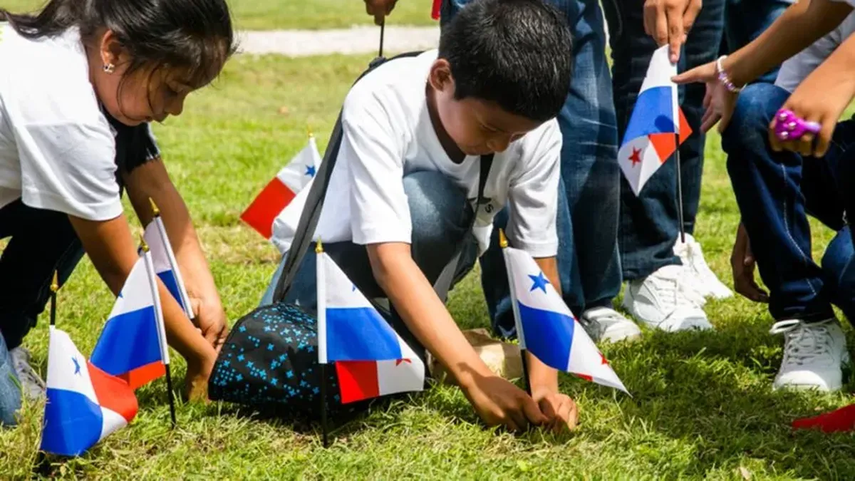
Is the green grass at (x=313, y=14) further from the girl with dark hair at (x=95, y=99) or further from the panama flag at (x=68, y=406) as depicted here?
the panama flag at (x=68, y=406)

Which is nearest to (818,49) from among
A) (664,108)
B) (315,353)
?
(664,108)

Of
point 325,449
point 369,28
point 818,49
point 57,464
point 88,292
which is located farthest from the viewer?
point 369,28

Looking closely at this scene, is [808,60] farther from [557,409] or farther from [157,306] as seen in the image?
[157,306]

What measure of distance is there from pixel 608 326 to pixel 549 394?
0.86 metres

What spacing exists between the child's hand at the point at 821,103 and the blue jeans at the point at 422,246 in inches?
34.8

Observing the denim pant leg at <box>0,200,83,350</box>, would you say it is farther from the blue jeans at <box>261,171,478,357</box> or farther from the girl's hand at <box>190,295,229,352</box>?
the blue jeans at <box>261,171,478,357</box>

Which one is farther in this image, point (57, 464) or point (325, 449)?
point (325, 449)

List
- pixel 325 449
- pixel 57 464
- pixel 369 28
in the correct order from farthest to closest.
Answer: pixel 369 28 → pixel 325 449 → pixel 57 464

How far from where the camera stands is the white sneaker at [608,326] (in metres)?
3.77

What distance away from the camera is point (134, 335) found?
283 centimetres

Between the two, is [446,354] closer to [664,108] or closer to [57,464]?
[57,464]

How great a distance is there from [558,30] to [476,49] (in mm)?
214

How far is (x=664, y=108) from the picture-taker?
3.48 m

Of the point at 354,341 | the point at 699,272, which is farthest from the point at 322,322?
the point at 699,272
